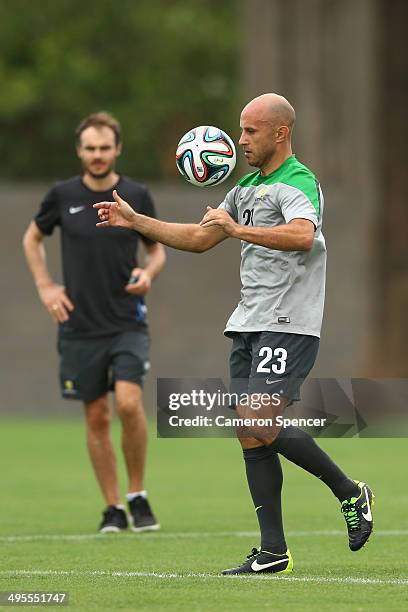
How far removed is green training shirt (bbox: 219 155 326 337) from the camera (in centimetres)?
772

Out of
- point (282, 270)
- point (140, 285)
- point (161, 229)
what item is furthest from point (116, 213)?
point (140, 285)

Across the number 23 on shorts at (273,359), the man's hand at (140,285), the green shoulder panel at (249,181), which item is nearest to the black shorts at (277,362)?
the number 23 on shorts at (273,359)

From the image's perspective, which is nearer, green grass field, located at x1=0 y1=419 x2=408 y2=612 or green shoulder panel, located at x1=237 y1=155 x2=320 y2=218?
green grass field, located at x1=0 y1=419 x2=408 y2=612

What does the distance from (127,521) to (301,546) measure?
1636 millimetres

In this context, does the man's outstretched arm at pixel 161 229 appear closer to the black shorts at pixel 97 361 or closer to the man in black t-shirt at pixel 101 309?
the man in black t-shirt at pixel 101 309

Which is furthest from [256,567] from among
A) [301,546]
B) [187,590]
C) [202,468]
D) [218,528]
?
[202,468]

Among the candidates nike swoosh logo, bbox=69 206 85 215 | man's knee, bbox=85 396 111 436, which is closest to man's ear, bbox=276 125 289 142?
nike swoosh logo, bbox=69 206 85 215

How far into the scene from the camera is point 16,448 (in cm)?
1722

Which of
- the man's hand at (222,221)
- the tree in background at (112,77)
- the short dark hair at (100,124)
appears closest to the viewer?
the man's hand at (222,221)

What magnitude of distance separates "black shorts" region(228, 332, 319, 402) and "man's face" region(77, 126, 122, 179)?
275 cm

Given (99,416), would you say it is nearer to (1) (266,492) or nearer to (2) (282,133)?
(1) (266,492)

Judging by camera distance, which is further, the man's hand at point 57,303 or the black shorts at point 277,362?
the man's hand at point 57,303

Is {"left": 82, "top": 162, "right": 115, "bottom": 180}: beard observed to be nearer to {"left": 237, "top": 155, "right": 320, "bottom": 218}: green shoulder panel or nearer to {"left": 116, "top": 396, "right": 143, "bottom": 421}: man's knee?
{"left": 116, "top": 396, "right": 143, "bottom": 421}: man's knee

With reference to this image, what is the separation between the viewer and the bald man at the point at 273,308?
25.2 ft
